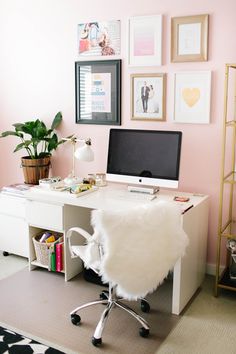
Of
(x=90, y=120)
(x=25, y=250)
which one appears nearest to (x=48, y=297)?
(x=25, y=250)

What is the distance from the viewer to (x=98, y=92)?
359 cm

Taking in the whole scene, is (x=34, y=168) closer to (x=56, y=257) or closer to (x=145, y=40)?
(x=56, y=257)

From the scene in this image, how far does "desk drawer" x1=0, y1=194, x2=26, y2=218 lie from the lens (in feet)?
11.5

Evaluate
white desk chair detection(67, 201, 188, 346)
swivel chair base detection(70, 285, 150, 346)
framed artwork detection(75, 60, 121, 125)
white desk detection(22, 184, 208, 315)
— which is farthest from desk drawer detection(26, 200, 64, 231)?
framed artwork detection(75, 60, 121, 125)

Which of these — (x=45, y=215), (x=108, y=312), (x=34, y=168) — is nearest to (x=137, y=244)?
(x=108, y=312)

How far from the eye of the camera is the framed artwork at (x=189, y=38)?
10.0ft

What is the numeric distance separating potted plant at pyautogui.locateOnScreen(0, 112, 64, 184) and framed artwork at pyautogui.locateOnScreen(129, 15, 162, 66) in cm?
89

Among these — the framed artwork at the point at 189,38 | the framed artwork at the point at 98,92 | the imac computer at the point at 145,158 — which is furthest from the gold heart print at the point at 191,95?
the framed artwork at the point at 98,92

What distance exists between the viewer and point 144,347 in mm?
2441

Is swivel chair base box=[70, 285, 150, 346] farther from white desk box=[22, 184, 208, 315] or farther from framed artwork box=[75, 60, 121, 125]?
framed artwork box=[75, 60, 121, 125]

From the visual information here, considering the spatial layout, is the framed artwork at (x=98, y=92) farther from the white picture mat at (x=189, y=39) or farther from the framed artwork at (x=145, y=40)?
the white picture mat at (x=189, y=39)

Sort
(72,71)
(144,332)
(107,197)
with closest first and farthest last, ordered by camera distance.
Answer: (144,332) → (107,197) → (72,71)

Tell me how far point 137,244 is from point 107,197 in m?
0.86

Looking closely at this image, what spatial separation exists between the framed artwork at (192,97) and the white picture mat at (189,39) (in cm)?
16
